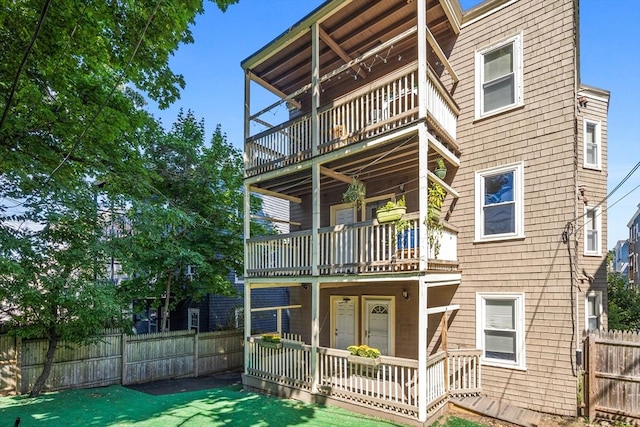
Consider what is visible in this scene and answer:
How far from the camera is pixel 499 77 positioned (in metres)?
8.71

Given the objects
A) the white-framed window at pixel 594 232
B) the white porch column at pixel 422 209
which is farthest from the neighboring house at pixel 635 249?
the white porch column at pixel 422 209

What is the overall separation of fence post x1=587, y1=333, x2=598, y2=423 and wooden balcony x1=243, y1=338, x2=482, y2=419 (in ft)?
6.56

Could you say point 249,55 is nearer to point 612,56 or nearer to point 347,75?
point 347,75

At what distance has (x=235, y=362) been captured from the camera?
13.4 meters

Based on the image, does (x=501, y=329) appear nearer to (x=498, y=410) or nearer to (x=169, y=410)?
(x=498, y=410)

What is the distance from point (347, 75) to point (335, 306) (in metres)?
7.24

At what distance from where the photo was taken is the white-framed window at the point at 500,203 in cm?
812

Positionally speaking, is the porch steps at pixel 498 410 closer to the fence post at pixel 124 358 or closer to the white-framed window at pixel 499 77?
the white-framed window at pixel 499 77

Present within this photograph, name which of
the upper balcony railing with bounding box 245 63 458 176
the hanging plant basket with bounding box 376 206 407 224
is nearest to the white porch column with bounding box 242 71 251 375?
the upper balcony railing with bounding box 245 63 458 176

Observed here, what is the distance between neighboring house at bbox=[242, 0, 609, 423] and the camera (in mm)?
7371

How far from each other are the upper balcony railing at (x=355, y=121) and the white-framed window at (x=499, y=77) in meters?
0.80

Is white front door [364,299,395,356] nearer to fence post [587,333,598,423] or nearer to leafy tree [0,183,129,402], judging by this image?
fence post [587,333,598,423]

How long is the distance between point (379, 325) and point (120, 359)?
25.9ft

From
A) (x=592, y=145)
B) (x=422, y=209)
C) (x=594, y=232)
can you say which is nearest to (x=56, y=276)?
(x=422, y=209)
